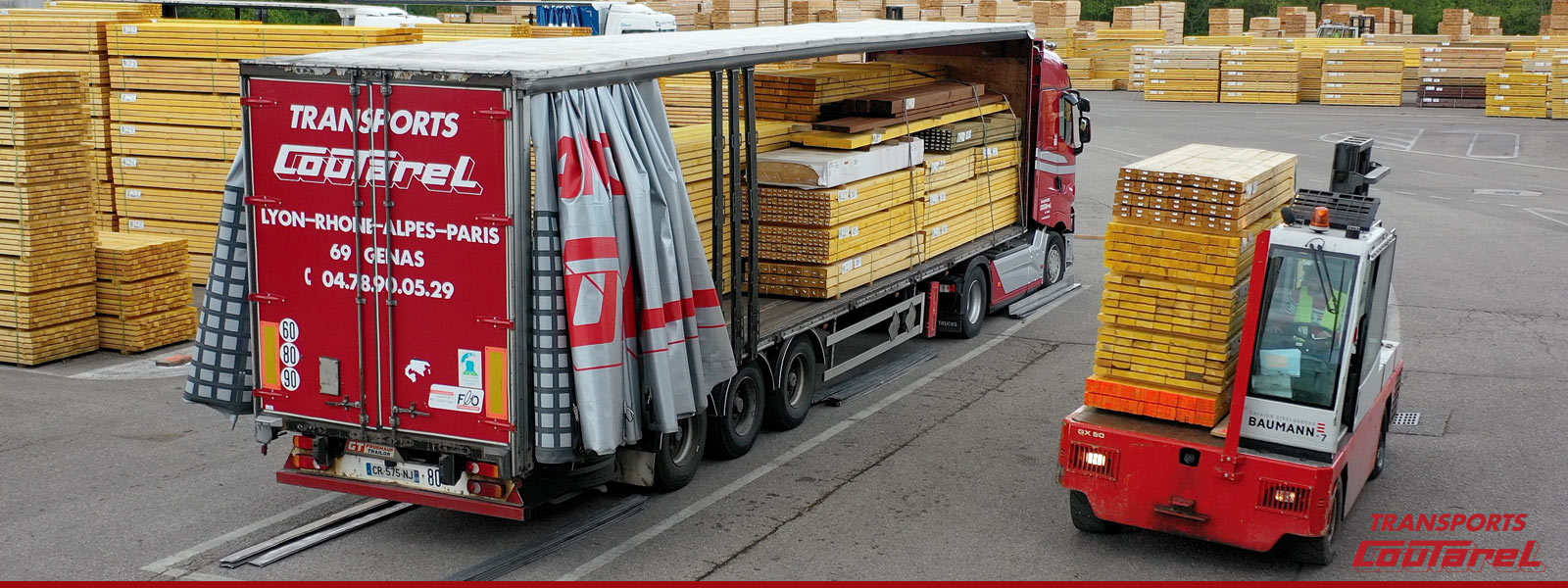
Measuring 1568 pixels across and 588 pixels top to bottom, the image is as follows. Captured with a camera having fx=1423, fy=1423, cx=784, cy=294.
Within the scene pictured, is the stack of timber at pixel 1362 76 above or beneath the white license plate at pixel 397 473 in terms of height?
above

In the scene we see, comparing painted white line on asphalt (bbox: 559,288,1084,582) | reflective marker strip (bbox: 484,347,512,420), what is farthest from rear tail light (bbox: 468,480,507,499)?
painted white line on asphalt (bbox: 559,288,1084,582)

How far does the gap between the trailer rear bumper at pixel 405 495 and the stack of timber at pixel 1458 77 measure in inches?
1591

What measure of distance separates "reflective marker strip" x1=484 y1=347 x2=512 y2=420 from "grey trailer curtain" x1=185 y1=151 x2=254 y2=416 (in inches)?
69.0

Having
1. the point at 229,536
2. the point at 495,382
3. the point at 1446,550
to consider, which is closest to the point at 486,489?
the point at 495,382

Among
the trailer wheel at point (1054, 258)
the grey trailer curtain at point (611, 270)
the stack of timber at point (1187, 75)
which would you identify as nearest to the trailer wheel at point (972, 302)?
the trailer wheel at point (1054, 258)

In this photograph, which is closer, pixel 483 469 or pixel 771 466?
pixel 483 469

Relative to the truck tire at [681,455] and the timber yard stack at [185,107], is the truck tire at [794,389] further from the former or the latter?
the timber yard stack at [185,107]

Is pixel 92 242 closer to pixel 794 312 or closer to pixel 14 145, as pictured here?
pixel 14 145

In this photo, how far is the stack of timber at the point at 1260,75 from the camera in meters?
43.8

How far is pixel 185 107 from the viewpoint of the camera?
667 inches

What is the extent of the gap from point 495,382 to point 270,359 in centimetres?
163

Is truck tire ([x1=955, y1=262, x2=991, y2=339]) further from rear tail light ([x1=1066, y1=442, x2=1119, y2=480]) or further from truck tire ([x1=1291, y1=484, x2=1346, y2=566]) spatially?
truck tire ([x1=1291, y1=484, x2=1346, y2=566])

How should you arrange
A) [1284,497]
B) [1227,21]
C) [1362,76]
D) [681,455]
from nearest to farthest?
[1284,497] → [681,455] → [1362,76] → [1227,21]

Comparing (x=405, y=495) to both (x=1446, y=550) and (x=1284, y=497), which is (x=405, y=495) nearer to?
(x=1284, y=497)
